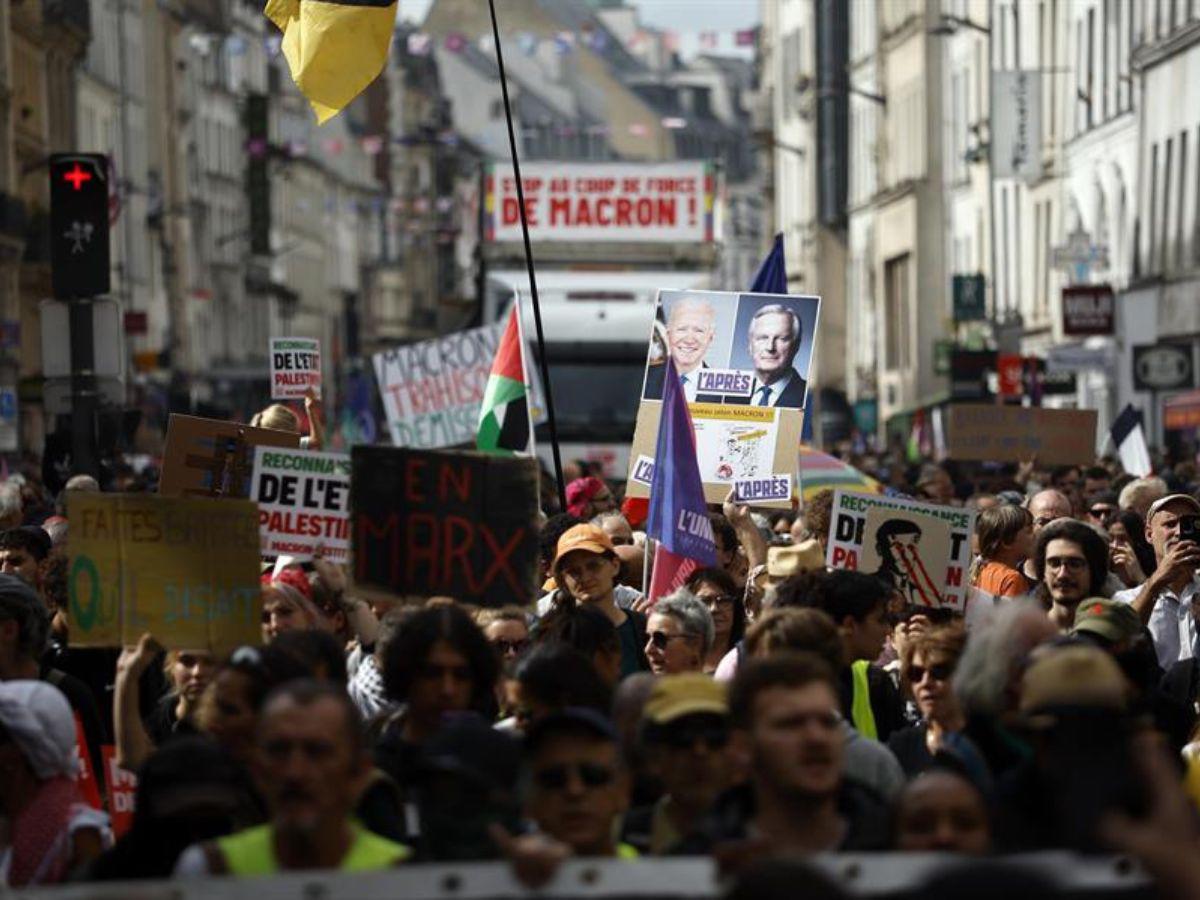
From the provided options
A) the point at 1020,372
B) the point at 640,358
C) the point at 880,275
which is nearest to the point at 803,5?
the point at 880,275

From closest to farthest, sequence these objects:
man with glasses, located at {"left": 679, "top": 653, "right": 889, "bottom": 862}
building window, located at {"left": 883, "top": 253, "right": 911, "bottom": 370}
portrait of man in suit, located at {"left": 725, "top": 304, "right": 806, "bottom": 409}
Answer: man with glasses, located at {"left": 679, "top": 653, "right": 889, "bottom": 862} < portrait of man in suit, located at {"left": 725, "top": 304, "right": 806, "bottom": 409} < building window, located at {"left": 883, "top": 253, "right": 911, "bottom": 370}

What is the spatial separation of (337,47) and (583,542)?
16.2 feet

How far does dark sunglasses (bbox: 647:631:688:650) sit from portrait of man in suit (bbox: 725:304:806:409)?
19.7 feet

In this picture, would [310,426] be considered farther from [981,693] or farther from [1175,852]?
[1175,852]

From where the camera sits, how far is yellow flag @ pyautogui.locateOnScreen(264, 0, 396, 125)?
15.7m

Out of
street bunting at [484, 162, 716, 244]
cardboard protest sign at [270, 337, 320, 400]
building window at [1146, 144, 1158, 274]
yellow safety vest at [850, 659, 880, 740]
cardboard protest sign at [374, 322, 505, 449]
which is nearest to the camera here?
yellow safety vest at [850, 659, 880, 740]

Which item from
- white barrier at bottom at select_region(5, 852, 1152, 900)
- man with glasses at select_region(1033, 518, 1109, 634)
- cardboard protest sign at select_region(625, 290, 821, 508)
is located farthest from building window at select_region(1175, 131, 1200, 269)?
white barrier at bottom at select_region(5, 852, 1152, 900)

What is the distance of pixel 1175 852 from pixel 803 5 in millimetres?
84074

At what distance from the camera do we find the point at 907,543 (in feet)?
41.3

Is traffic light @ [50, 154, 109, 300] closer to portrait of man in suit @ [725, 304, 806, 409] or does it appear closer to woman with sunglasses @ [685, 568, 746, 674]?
portrait of man in suit @ [725, 304, 806, 409]

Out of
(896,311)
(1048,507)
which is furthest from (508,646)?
(896,311)

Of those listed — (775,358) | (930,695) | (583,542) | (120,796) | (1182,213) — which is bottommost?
(120,796)

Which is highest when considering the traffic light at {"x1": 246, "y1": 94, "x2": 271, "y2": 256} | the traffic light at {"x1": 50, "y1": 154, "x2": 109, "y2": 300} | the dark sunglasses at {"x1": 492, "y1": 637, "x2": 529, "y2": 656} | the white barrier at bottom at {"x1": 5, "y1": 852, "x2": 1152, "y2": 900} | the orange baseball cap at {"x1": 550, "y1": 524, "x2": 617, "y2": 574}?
the traffic light at {"x1": 246, "y1": 94, "x2": 271, "y2": 256}

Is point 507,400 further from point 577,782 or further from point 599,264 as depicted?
point 599,264
